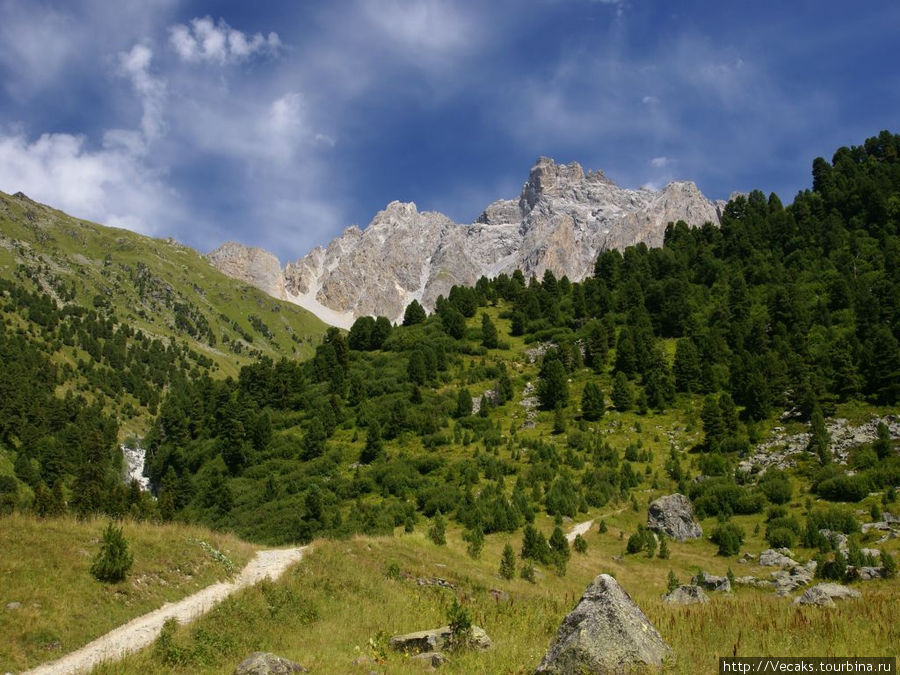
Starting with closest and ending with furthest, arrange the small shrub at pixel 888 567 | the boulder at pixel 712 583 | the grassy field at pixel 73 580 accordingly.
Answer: the grassy field at pixel 73 580 → the small shrub at pixel 888 567 → the boulder at pixel 712 583

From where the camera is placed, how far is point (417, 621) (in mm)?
18125

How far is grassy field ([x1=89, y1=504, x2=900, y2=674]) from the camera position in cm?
1141

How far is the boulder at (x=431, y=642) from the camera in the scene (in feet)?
44.6

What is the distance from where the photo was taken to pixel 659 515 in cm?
5034

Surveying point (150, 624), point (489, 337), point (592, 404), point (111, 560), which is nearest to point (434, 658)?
point (150, 624)

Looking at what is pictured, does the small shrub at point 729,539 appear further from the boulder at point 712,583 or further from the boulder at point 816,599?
the boulder at point 816,599

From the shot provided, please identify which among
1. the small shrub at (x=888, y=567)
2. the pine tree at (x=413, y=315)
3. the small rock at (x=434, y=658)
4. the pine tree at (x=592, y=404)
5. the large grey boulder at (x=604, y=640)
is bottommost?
the small rock at (x=434, y=658)

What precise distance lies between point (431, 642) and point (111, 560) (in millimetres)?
10654

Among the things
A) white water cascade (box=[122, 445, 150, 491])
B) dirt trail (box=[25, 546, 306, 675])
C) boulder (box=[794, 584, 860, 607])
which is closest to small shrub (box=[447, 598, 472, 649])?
dirt trail (box=[25, 546, 306, 675])

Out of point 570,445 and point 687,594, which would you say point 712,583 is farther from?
point 570,445

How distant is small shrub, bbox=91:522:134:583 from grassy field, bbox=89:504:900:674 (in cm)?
360

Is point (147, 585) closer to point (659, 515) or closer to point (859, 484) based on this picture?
point (659, 515)

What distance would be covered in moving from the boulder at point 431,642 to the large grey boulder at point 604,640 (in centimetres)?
333

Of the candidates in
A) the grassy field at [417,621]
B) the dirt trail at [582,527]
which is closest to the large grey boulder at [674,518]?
the dirt trail at [582,527]
